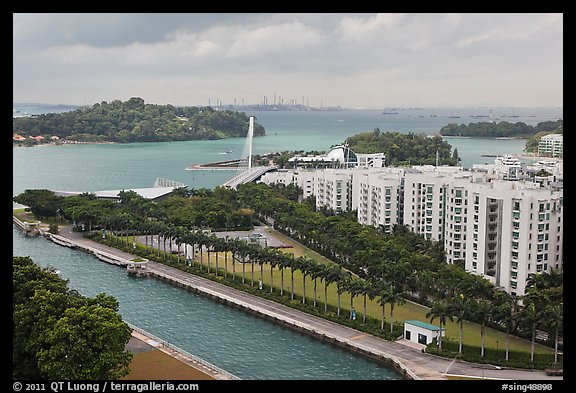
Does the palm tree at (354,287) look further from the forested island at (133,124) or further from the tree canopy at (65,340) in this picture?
the forested island at (133,124)

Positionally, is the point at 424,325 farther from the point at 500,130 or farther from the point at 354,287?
the point at 500,130

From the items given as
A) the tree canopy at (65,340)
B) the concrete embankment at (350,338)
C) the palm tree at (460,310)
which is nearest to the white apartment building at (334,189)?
the concrete embankment at (350,338)

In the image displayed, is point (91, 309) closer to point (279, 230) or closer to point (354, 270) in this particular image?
point (354, 270)

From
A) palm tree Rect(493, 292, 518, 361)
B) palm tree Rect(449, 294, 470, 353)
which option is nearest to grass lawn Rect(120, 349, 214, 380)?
palm tree Rect(449, 294, 470, 353)

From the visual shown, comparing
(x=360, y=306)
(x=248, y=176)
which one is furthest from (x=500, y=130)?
(x=360, y=306)

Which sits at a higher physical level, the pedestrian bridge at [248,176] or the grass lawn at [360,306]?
the pedestrian bridge at [248,176]

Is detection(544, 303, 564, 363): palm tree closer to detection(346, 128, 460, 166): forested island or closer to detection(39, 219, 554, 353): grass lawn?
detection(39, 219, 554, 353): grass lawn
